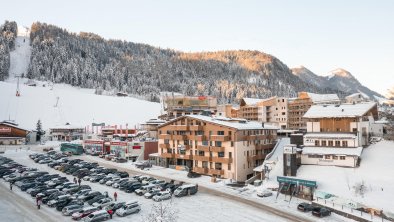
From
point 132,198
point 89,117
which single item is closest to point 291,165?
point 132,198

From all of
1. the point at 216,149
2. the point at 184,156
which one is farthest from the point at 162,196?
the point at 184,156

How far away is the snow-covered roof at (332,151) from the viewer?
59.6 meters

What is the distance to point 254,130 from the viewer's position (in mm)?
73812

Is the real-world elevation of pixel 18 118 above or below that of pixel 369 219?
above

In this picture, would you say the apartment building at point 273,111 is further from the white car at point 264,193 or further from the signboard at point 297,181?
the white car at point 264,193

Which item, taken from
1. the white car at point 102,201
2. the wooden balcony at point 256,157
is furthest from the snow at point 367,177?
the white car at point 102,201

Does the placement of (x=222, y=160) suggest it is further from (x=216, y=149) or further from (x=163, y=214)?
(x=163, y=214)

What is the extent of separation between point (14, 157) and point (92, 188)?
168 feet

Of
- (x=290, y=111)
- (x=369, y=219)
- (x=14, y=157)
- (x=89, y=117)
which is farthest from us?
(x=89, y=117)

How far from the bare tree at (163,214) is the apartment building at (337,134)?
1155 inches

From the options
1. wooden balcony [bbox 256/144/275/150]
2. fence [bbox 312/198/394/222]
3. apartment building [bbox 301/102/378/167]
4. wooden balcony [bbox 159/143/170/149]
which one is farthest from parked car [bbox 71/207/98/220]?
wooden balcony [bbox 256/144/275/150]

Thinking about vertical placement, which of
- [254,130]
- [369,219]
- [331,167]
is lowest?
[369,219]

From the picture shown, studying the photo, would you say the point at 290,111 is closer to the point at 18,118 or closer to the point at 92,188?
the point at 92,188

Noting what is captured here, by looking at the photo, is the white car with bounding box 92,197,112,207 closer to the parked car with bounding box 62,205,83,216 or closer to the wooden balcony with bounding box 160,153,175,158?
the parked car with bounding box 62,205,83,216
